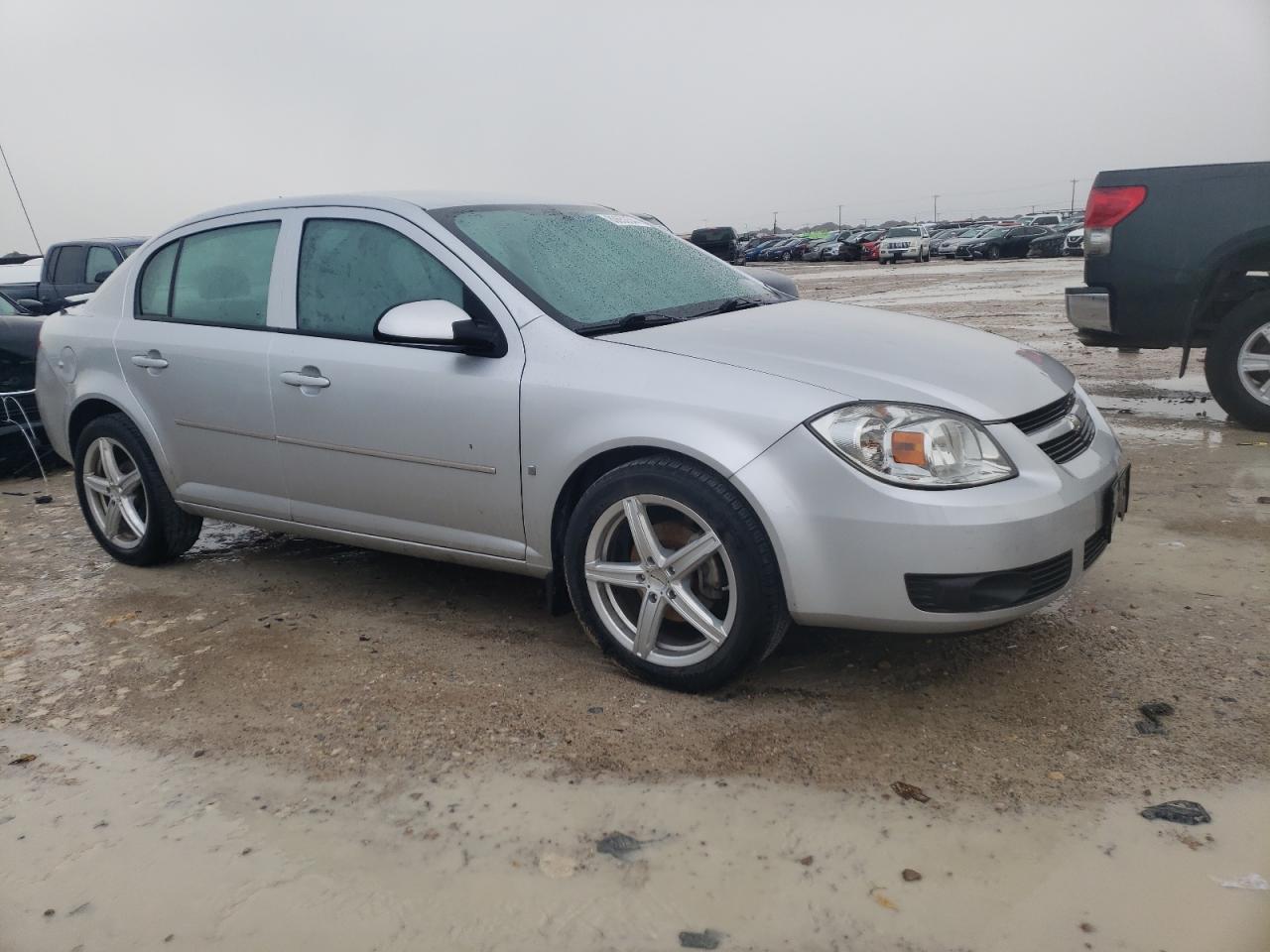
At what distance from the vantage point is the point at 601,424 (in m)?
3.48

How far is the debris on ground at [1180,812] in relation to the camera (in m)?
2.65

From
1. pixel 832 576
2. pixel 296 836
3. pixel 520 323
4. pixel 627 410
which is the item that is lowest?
pixel 296 836

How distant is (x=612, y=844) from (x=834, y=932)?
0.58m

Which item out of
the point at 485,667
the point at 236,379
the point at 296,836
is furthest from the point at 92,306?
the point at 296,836

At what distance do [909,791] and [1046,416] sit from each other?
1.30m

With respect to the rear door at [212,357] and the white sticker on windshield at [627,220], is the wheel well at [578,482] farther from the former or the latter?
the white sticker on windshield at [627,220]

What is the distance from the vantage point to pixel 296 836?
276 cm

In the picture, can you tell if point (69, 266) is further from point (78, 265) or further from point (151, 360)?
point (151, 360)

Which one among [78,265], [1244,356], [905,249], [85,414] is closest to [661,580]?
[85,414]

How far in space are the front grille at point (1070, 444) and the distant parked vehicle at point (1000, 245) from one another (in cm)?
4414

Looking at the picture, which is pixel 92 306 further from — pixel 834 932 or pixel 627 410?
pixel 834 932

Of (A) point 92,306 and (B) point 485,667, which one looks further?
(A) point 92,306

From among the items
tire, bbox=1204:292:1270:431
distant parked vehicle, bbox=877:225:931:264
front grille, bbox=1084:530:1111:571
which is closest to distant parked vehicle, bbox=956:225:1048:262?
distant parked vehicle, bbox=877:225:931:264

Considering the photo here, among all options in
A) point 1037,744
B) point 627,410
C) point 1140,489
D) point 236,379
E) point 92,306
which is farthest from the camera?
point 1140,489
